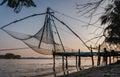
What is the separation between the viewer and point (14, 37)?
1762cm

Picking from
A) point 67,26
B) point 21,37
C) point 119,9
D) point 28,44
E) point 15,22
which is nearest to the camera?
point 119,9

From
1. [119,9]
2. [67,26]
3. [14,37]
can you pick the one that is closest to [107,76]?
[119,9]

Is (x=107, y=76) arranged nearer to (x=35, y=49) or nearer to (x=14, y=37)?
(x=14, y=37)

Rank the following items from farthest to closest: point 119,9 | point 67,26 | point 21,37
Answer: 1. point 21,37
2. point 67,26
3. point 119,9

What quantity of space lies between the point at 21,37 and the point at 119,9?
10387 mm

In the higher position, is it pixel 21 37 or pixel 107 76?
pixel 21 37

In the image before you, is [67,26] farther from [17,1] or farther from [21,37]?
[17,1]

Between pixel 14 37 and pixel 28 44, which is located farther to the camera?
pixel 28 44

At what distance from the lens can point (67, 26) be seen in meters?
16.6

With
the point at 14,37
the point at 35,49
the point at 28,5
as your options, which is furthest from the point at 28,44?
the point at 28,5

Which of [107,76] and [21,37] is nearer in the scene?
[107,76]

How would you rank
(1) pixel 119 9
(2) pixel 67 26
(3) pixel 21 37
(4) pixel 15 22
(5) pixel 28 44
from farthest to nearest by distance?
(5) pixel 28 44, (3) pixel 21 37, (2) pixel 67 26, (4) pixel 15 22, (1) pixel 119 9

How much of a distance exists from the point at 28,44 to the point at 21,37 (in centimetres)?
182

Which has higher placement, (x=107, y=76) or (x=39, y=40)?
(x=39, y=40)
